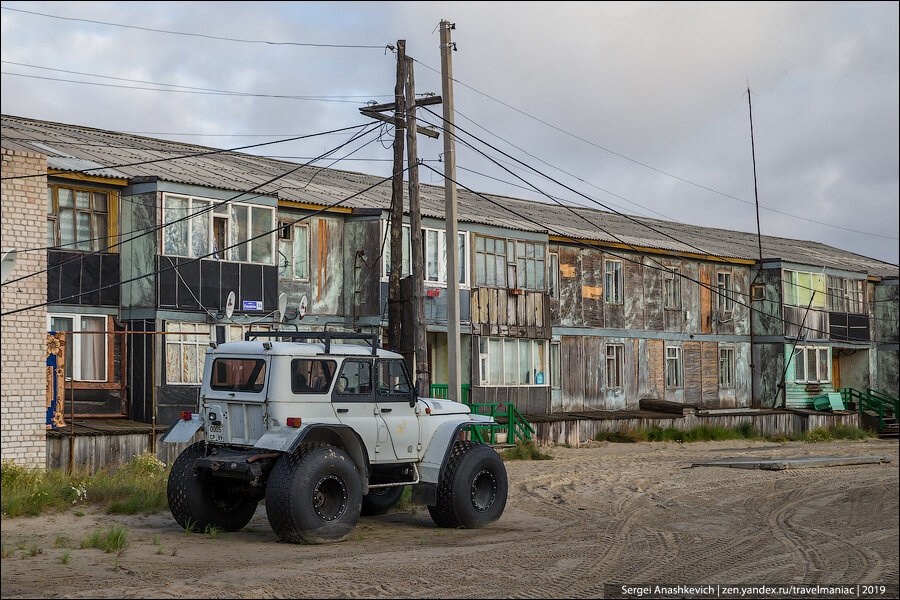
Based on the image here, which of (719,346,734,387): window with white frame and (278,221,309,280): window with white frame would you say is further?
(719,346,734,387): window with white frame

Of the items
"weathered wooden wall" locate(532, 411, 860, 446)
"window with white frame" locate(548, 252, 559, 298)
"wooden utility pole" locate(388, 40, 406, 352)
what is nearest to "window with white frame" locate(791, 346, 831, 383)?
"weathered wooden wall" locate(532, 411, 860, 446)

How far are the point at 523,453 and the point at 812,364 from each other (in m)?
21.5

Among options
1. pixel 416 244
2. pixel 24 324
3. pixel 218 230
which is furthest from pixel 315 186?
pixel 24 324

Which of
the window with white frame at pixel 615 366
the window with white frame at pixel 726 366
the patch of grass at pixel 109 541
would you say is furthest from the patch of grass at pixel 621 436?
the patch of grass at pixel 109 541

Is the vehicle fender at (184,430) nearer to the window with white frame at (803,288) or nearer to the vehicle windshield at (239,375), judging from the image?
the vehicle windshield at (239,375)

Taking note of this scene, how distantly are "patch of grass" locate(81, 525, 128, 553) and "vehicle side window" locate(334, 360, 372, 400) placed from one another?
3131 millimetres

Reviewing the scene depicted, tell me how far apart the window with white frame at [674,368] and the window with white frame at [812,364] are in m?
5.89

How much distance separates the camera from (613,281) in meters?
35.8

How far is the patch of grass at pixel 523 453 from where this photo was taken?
24.7m

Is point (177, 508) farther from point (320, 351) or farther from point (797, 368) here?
point (797, 368)

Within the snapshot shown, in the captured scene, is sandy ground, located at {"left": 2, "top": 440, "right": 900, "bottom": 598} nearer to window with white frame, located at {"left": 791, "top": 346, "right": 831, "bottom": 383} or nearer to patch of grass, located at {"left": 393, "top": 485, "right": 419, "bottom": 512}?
patch of grass, located at {"left": 393, "top": 485, "right": 419, "bottom": 512}

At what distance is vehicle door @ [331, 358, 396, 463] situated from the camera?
1320 cm

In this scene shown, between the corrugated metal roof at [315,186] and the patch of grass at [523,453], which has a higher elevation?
the corrugated metal roof at [315,186]

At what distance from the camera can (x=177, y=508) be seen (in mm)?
13297
